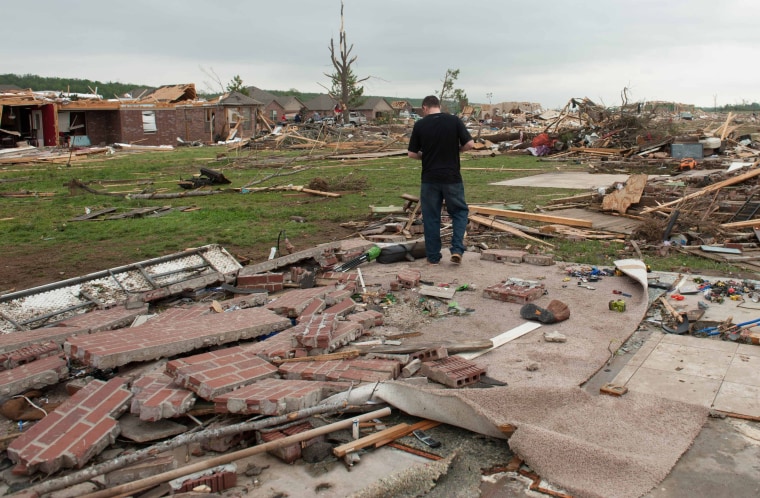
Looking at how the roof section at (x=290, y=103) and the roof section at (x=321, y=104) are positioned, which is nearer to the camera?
the roof section at (x=290, y=103)

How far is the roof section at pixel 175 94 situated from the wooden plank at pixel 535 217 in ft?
125

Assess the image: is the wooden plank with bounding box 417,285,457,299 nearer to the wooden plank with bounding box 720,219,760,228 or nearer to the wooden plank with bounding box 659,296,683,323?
the wooden plank with bounding box 659,296,683,323

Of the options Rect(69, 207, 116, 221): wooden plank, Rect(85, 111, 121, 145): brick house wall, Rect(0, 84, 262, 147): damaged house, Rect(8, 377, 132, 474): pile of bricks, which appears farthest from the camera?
Rect(85, 111, 121, 145): brick house wall

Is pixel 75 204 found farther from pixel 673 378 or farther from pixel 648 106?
pixel 648 106

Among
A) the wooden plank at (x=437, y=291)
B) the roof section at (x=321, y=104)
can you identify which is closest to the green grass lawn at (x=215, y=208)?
the wooden plank at (x=437, y=291)

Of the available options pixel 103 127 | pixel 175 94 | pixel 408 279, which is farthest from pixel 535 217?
pixel 175 94

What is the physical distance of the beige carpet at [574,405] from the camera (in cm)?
315

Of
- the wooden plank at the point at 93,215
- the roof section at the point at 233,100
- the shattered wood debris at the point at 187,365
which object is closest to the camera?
the shattered wood debris at the point at 187,365

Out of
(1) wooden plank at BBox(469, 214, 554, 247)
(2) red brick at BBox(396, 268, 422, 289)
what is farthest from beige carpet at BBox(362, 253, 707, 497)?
(1) wooden plank at BBox(469, 214, 554, 247)

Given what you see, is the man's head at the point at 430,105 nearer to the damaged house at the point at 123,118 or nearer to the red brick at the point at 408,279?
the red brick at the point at 408,279

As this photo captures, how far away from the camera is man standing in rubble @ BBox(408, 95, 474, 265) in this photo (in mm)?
7672

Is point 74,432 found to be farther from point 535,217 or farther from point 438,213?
point 535,217

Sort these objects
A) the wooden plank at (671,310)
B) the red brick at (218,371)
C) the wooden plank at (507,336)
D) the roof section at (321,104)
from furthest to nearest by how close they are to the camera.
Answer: the roof section at (321,104) < the wooden plank at (671,310) < the wooden plank at (507,336) < the red brick at (218,371)

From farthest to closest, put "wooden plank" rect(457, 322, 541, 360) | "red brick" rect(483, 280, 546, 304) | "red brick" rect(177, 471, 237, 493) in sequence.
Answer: "red brick" rect(483, 280, 546, 304), "wooden plank" rect(457, 322, 541, 360), "red brick" rect(177, 471, 237, 493)
